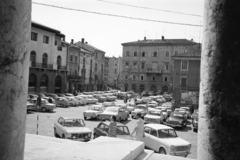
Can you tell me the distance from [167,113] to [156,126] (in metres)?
11.4

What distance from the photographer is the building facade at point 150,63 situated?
58938 millimetres

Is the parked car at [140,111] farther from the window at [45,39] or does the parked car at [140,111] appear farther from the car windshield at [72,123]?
the window at [45,39]

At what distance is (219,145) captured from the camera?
1806 millimetres

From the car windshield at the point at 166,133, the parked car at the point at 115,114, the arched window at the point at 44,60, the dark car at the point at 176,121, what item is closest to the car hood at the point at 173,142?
the car windshield at the point at 166,133

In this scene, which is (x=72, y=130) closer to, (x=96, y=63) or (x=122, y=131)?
(x=122, y=131)

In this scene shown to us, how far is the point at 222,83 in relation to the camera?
1.80 m

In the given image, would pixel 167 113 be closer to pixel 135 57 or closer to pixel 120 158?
pixel 120 158

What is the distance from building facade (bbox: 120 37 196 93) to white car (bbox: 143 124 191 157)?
47332mm

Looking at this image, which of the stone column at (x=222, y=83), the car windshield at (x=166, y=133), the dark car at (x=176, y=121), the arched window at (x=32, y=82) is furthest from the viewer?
the arched window at (x=32, y=82)

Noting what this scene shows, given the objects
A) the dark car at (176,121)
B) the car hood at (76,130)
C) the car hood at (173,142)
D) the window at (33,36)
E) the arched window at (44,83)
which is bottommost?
the dark car at (176,121)

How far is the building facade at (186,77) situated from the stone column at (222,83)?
101ft

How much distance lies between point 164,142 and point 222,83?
29.6 feet

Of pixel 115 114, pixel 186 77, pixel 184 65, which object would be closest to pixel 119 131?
pixel 115 114

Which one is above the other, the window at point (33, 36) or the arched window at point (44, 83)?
the window at point (33, 36)
